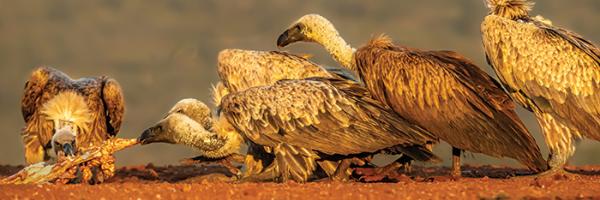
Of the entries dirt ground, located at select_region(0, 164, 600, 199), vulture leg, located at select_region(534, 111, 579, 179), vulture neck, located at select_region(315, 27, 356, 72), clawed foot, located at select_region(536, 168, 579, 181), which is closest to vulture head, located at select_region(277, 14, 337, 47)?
vulture neck, located at select_region(315, 27, 356, 72)

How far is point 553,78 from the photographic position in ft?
45.9

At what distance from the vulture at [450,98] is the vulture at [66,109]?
399 centimetres

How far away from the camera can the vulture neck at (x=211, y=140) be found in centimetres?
1460

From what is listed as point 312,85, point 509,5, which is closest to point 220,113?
point 312,85

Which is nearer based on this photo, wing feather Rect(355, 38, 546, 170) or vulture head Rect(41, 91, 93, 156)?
wing feather Rect(355, 38, 546, 170)

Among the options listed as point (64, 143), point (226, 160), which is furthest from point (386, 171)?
point (64, 143)

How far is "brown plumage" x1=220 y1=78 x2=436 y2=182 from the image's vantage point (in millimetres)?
13008

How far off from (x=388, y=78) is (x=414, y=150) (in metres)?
0.91

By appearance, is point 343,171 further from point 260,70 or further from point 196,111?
point 196,111

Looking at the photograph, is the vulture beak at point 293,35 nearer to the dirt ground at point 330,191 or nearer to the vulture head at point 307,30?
the vulture head at point 307,30

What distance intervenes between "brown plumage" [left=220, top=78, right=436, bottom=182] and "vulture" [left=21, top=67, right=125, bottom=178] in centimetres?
330

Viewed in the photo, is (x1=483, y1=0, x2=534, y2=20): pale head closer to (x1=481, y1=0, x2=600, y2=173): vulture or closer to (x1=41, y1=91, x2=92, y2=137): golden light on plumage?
(x1=481, y1=0, x2=600, y2=173): vulture

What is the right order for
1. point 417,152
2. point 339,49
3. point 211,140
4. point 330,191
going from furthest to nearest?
point 339,49 < point 211,140 < point 417,152 < point 330,191

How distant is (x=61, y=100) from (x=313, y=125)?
423 centimetres
